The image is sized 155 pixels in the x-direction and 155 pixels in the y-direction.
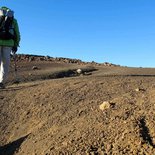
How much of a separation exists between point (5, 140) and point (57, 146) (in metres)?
1.73

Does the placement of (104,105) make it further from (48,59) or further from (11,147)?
A: (48,59)

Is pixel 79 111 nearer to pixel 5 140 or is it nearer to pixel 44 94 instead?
pixel 5 140

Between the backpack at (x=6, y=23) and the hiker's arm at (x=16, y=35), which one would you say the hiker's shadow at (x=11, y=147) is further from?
the hiker's arm at (x=16, y=35)

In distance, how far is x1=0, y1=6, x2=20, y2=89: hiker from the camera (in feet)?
35.9

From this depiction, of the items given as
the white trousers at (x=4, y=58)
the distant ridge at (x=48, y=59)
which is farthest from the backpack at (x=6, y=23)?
the distant ridge at (x=48, y=59)

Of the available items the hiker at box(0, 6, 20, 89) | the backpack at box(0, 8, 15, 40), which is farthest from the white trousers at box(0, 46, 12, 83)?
the backpack at box(0, 8, 15, 40)

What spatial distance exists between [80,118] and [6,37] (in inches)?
161

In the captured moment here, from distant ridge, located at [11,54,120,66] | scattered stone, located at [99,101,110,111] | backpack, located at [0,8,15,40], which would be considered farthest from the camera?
distant ridge, located at [11,54,120,66]

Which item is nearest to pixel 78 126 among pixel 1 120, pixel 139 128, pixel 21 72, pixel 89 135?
pixel 89 135

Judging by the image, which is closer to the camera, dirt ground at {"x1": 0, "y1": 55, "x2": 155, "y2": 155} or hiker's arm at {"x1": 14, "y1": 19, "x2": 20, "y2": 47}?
dirt ground at {"x1": 0, "y1": 55, "x2": 155, "y2": 155}

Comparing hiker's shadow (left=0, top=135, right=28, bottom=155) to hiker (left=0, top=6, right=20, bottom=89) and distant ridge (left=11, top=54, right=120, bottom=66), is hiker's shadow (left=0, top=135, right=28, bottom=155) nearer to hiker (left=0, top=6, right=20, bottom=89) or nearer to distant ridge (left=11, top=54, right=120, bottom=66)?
hiker (left=0, top=6, right=20, bottom=89)

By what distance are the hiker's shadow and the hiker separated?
149 inches

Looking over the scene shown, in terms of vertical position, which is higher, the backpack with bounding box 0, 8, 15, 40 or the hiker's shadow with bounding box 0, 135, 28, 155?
the backpack with bounding box 0, 8, 15, 40

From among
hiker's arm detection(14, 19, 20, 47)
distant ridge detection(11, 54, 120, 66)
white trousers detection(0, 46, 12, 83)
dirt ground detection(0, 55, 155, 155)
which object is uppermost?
hiker's arm detection(14, 19, 20, 47)
